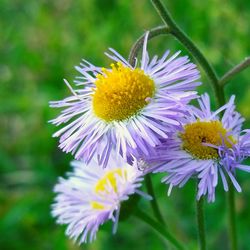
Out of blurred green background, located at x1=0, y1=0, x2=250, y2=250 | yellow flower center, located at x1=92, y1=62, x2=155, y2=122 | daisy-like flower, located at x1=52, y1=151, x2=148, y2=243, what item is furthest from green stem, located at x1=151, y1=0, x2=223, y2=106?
blurred green background, located at x1=0, y1=0, x2=250, y2=250

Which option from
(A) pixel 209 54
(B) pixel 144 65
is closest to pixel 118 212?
(B) pixel 144 65

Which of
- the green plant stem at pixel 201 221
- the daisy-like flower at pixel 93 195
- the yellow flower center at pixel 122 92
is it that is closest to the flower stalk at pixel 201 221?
the green plant stem at pixel 201 221

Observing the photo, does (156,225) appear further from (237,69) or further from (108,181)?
(237,69)

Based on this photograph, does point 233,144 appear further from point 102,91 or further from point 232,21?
point 232,21

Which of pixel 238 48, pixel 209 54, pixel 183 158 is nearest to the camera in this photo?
pixel 183 158

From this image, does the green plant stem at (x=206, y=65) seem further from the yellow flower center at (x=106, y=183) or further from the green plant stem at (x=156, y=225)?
the yellow flower center at (x=106, y=183)

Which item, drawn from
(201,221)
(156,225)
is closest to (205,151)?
(201,221)

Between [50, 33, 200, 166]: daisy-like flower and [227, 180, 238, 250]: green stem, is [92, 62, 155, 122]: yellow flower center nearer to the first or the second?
[50, 33, 200, 166]: daisy-like flower
